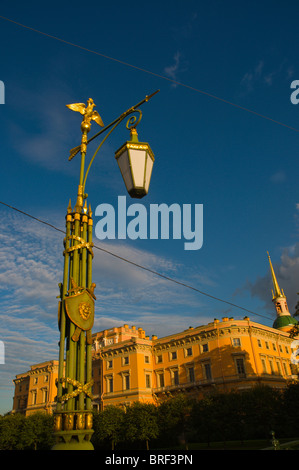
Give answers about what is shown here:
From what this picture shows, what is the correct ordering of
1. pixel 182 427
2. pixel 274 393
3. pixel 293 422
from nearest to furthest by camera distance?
pixel 293 422 < pixel 274 393 < pixel 182 427

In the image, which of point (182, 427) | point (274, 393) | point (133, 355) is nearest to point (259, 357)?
point (274, 393)

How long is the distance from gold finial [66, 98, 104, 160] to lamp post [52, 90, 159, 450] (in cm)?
21

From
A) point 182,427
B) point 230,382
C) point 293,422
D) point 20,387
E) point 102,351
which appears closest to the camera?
point 293,422

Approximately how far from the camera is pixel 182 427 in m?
39.3

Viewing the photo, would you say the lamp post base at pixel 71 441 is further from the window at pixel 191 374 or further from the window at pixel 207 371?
the window at pixel 191 374

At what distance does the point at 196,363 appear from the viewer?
1965 inches

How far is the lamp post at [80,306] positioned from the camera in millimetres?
4660

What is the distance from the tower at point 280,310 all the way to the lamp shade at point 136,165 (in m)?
77.1

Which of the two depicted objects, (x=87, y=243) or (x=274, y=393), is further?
(x=274, y=393)

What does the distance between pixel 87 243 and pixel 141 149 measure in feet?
5.76

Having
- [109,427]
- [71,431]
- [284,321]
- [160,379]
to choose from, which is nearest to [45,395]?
[160,379]

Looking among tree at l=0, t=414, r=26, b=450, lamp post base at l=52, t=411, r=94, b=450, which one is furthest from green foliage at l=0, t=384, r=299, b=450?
lamp post base at l=52, t=411, r=94, b=450
